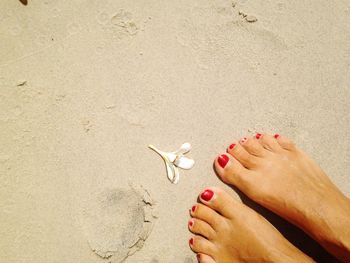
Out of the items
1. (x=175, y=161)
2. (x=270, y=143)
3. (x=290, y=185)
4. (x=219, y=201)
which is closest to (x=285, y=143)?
(x=270, y=143)

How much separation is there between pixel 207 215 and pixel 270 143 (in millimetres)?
474

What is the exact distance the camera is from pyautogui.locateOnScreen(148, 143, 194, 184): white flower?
159 centimetres

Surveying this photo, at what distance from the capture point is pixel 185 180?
1.62m

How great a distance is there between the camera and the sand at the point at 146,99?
150 cm

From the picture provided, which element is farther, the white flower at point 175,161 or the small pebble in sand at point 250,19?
the small pebble in sand at point 250,19

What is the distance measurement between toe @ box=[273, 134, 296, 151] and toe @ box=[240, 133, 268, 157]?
0.08 m

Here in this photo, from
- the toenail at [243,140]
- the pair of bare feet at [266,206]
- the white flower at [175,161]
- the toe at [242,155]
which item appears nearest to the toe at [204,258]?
the pair of bare feet at [266,206]

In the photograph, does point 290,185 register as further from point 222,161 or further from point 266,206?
point 222,161

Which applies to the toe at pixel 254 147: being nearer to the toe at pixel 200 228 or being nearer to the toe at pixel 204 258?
the toe at pixel 200 228

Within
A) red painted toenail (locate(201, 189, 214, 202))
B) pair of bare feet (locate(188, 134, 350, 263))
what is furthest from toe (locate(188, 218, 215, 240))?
red painted toenail (locate(201, 189, 214, 202))

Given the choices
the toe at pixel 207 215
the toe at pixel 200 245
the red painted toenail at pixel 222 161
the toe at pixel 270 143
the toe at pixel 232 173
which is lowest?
the toe at pixel 200 245

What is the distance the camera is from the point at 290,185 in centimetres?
165

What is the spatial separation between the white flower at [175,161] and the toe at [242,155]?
23cm

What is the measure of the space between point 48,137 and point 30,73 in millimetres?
302
